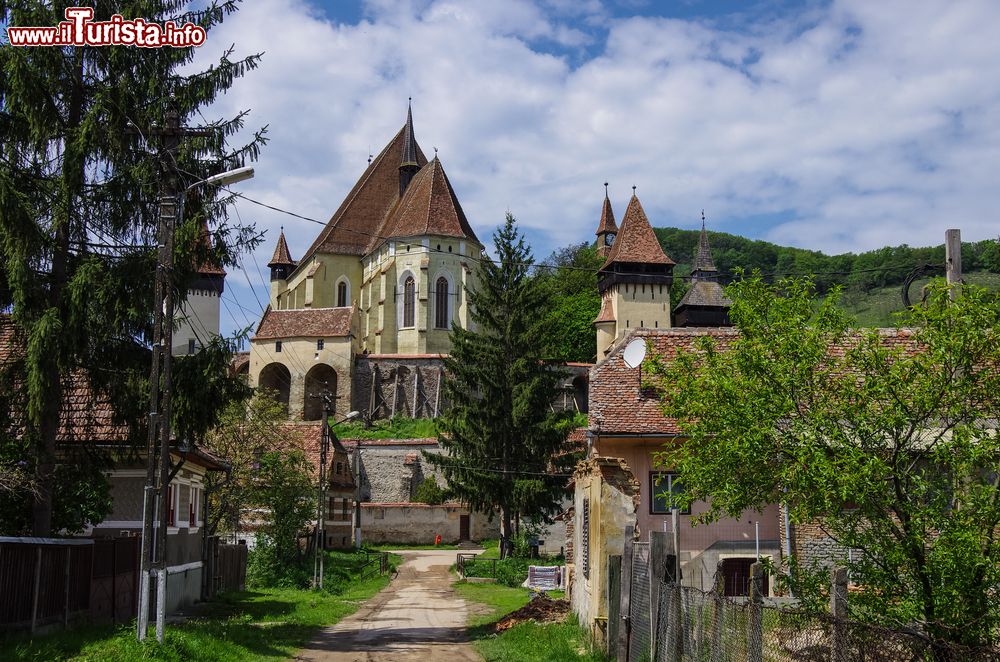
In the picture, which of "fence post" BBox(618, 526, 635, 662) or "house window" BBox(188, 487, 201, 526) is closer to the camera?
"fence post" BBox(618, 526, 635, 662)

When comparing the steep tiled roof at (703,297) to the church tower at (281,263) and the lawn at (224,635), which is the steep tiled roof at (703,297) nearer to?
the church tower at (281,263)

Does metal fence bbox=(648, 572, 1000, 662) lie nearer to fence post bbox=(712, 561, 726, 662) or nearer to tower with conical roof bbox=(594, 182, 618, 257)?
fence post bbox=(712, 561, 726, 662)

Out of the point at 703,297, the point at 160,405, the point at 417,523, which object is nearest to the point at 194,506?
the point at 160,405

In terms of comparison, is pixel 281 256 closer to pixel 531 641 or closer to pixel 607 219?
pixel 607 219

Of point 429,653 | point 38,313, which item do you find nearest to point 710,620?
point 429,653

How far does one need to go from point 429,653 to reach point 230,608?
8.60m

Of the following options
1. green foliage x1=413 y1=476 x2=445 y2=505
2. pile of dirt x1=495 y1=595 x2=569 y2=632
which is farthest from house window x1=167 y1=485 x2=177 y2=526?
green foliage x1=413 y1=476 x2=445 y2=505

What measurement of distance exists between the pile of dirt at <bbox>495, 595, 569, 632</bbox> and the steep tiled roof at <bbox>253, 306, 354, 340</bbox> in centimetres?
5577

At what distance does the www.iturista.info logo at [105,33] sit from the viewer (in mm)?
15945

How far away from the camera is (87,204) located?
16.9 meters

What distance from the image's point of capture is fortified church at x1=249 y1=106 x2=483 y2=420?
73.4 metres

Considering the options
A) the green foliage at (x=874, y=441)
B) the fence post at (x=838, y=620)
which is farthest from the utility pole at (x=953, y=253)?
the fence post at (x=838, y=620)

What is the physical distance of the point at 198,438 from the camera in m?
18.5

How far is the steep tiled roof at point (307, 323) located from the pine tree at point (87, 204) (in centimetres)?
5684
